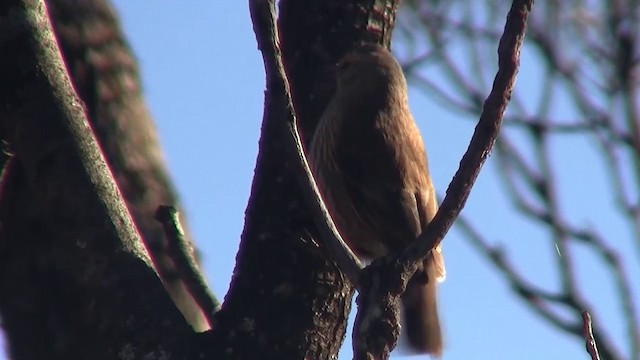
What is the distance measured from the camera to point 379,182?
393 centimetres

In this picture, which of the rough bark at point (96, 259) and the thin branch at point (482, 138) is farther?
the rough bark at point (96, 259)

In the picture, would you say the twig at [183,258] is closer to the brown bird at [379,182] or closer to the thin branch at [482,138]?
the brown bird at [379,182]

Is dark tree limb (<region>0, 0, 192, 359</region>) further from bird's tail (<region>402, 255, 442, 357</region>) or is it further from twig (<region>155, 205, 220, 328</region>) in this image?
bird's tail (<region>402, 255, 442, 357</region>)

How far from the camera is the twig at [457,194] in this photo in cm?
203

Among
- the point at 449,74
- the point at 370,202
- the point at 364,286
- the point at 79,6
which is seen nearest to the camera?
the point at 364,286

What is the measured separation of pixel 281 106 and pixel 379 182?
5.76 ft

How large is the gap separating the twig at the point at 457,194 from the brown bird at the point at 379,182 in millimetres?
1468

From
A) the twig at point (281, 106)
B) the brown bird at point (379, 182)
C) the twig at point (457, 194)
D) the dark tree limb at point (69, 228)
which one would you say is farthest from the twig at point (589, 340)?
the brown bird at point (379, 182)

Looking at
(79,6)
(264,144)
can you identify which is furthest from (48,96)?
(79,6)

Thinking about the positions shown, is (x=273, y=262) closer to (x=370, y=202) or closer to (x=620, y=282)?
→ (x=370, y=202)

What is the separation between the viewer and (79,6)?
4316 millimetres

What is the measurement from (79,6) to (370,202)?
51.9 inches

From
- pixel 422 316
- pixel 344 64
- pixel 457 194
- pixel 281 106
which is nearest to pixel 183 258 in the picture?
pixel 344 64

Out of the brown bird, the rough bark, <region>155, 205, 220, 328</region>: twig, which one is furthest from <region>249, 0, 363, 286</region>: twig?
the brown bird
